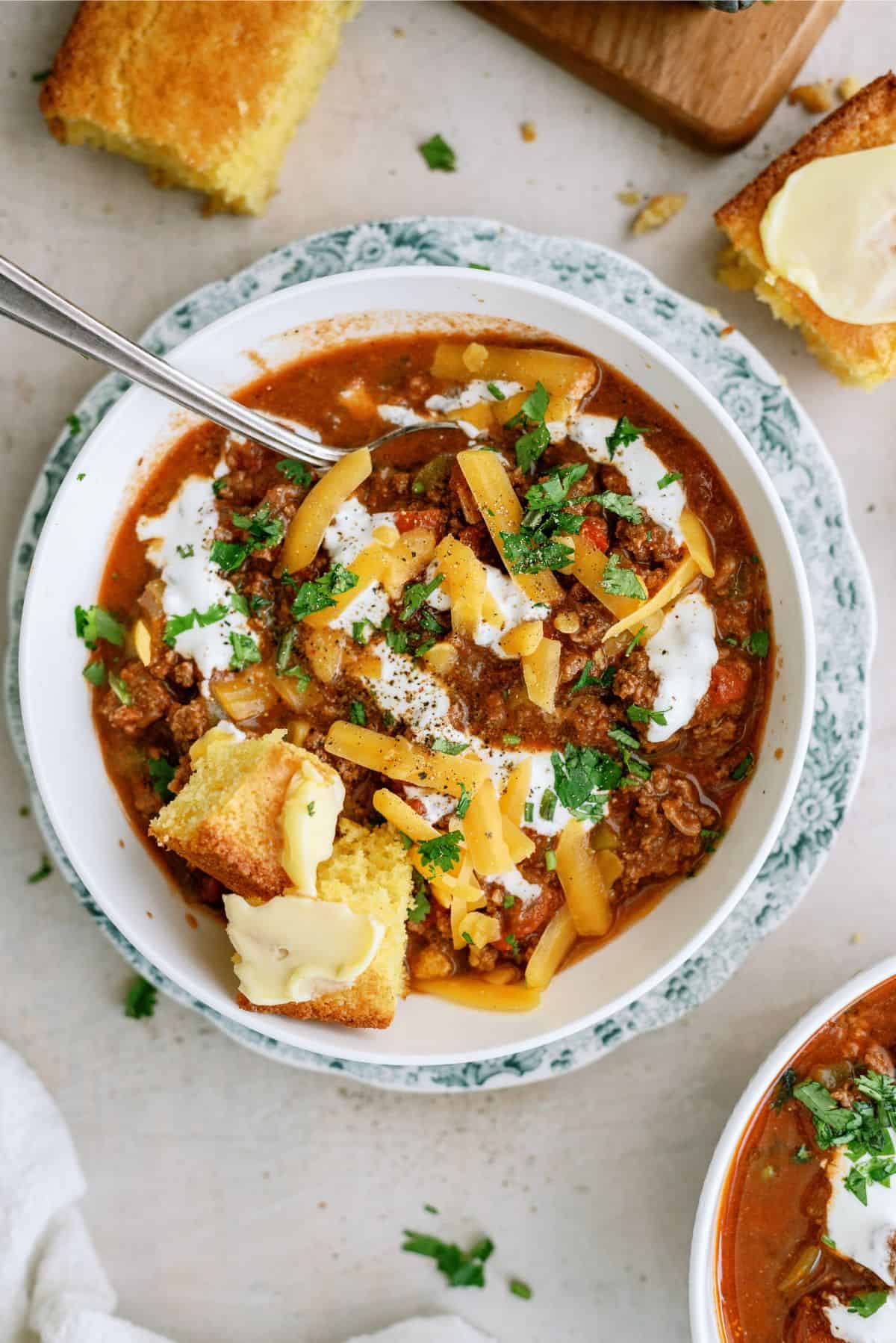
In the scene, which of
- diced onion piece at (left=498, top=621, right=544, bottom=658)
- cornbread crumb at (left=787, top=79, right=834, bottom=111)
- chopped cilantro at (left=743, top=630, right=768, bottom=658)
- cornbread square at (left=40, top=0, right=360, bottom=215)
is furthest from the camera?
cornbread crumb at (left=787, top=79, right=834, bottom=111)

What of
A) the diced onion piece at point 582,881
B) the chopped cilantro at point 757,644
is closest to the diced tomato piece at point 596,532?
the chopped cilantro at point 757,644

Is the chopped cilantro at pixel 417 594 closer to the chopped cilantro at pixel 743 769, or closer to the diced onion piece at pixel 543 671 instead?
the diced onion piece at pixel 543 671

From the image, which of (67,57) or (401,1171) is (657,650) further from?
(67,57)

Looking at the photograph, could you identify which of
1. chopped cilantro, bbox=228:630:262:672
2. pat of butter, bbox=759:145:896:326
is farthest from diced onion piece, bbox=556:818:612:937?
pat of butter, bbox=759:145:896:326

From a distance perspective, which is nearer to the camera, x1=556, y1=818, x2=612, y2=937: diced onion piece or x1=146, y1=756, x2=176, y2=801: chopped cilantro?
x1=556, y1=818, x2=612, y2=937: diced onion piece

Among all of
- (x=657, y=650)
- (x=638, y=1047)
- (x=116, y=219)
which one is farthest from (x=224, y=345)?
(x=638, y=1047)

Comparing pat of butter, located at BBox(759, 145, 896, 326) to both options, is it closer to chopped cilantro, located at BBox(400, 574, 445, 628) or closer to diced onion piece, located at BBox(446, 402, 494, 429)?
diced onion piece, located at BBox(446, 402, 494, 429)

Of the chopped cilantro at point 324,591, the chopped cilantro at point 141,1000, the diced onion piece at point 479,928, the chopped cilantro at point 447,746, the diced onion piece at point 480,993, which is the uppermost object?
the chopped cilantro at point 324,591
